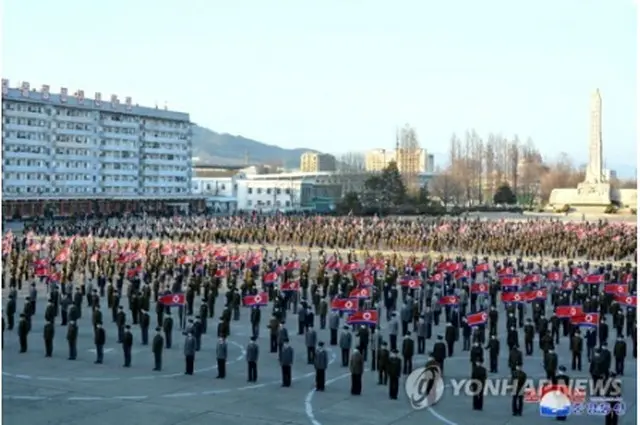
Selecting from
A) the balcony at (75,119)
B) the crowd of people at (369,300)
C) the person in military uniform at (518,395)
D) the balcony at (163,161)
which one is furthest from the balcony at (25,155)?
the person in military uniform at (518,395)

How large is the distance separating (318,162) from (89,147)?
334ft

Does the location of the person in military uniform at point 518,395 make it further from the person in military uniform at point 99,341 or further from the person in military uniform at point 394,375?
the person in military uniform at point 99,341

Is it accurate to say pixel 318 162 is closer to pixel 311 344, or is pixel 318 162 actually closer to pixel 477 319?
pixel 477 319

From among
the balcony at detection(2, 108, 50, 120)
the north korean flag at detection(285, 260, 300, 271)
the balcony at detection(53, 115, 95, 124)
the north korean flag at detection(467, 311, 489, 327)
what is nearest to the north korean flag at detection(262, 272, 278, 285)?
the north korean flag at detection(285, 260, 300, 271)

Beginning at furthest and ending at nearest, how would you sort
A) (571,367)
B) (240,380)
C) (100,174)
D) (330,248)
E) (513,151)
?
(513,151), (100,174), (330,248), (571,367), (240,380)

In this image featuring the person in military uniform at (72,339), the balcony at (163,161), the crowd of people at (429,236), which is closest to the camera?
the person in military uniform at (72,339)

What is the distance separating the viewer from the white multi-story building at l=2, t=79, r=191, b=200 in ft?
218

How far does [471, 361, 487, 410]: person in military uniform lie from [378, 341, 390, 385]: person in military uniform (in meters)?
1.45

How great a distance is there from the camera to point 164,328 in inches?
631

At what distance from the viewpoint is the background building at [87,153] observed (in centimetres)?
6594

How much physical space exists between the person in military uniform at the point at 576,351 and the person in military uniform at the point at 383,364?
3278 millimetres

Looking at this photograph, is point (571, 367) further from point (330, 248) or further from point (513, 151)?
point (513, 151)

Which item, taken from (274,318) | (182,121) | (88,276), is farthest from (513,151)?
(274,318)

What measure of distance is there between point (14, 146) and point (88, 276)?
42.3 m
